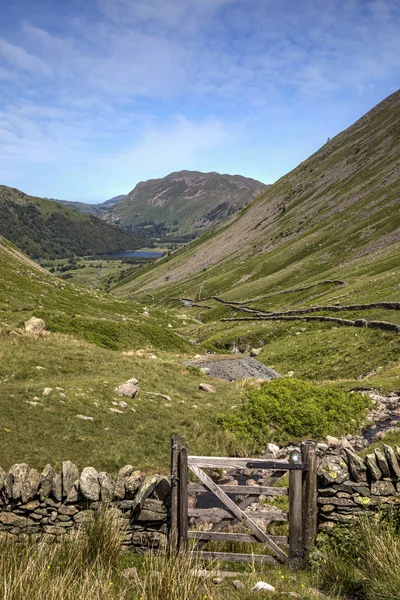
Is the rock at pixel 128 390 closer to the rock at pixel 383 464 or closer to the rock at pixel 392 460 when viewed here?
the rock at pixel 383 464

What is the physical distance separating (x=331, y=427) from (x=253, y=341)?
1467 inches

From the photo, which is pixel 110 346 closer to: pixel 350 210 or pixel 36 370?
pixel 36 370

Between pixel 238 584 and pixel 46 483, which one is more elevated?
pixel 46 483

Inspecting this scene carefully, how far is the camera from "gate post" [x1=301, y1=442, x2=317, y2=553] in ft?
36.3

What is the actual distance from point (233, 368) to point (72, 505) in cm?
3000

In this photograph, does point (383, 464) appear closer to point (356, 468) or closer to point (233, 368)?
point (356, 468)

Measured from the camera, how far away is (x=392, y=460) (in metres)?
11.3

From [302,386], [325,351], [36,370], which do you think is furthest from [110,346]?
[325,351]

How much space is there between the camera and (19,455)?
1658 centimetres

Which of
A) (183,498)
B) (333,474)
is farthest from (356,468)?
(183,498)

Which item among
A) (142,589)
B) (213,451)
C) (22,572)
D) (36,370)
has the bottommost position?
(213,451)

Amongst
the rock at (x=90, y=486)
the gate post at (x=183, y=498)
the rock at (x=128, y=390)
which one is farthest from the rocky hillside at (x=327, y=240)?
the rock at (x=90, y=486)

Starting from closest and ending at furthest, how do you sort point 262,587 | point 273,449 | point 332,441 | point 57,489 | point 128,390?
point 262,587
point 57,489
point 273,449
point 332,441
point 128,390

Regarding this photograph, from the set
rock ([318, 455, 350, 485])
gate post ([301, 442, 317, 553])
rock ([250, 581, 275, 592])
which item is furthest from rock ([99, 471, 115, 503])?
rock ([318, 455, 350, 485])
